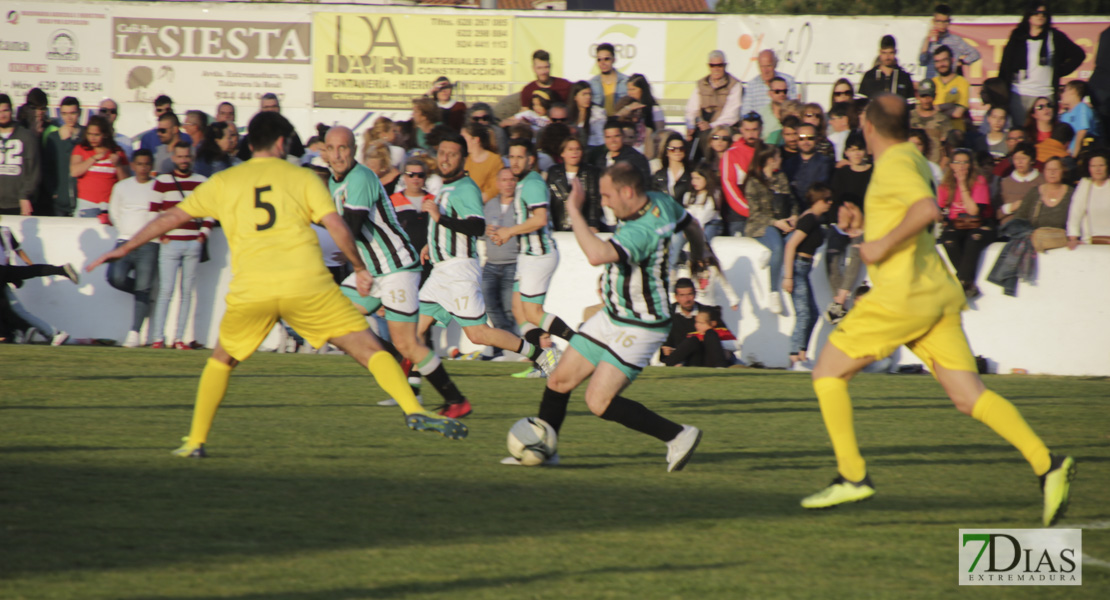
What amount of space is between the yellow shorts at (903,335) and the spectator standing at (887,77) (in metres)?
→ 9.64

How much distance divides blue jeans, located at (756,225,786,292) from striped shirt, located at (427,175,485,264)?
464 cm

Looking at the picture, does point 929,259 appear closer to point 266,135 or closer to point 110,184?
point 266,135

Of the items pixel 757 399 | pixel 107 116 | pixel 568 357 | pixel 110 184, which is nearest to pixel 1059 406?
pixel 757 399

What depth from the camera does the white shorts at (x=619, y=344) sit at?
6.26 metres

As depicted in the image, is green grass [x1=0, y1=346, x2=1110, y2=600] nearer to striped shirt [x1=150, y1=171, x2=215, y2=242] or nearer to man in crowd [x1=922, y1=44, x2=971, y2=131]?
striped shirt [x1=150, y1=171, x2=215, y2=242]

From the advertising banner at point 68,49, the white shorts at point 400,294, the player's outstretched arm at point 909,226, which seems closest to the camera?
the player's outstretched arm at point 909,226

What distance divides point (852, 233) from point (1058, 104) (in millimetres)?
4396

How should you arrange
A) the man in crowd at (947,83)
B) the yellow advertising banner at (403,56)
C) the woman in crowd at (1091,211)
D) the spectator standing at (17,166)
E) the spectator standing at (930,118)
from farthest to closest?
the yellow advertising banner at (403,56) < the man in crowd at (947,83) < the spectator standing at (17,166) < the spectator standing at (930,118) < the woman in crowd at (1091,211)

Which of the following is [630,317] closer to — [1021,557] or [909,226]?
[909,226]

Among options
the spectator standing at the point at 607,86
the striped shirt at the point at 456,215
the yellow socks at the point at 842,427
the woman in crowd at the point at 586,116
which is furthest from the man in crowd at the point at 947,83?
the yellow socks at the point at 842,427

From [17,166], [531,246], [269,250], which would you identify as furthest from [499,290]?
[269,250]

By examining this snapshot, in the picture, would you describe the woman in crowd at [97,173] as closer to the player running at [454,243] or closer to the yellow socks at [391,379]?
the player running at [454,243]

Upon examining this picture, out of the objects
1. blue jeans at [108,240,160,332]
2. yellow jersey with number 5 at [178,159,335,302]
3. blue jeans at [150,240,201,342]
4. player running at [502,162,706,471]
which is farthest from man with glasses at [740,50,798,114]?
yellow jersey with number 5 at [178,159,335,302]

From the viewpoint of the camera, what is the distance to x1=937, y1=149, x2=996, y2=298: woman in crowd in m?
12.5
